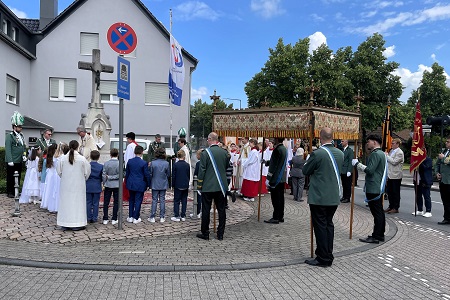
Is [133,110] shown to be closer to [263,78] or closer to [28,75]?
[28,75]

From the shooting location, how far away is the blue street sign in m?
7.62

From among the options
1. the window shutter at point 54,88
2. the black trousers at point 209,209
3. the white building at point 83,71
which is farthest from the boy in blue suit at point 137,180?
the window shutter at point 54,88

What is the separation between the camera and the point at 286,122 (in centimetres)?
862

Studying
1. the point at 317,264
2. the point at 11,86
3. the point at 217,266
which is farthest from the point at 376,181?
the point at 11,86

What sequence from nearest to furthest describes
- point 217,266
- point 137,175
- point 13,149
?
point 217,266
point 137,175
point 13,149

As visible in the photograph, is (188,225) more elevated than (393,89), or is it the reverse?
(393,89)

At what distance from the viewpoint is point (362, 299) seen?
4.67 meters

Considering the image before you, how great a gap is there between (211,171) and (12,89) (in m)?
19.6

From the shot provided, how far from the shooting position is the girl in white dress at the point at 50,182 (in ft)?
31.0

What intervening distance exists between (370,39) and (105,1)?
27.1 meters

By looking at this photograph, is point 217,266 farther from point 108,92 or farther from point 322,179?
point 108,92

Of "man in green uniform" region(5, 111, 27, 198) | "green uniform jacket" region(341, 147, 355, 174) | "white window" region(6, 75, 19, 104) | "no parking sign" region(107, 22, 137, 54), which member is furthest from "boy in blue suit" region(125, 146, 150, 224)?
"white window" region(6, 75, 19, 104)

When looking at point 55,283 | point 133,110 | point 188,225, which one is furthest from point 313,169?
point 133,110

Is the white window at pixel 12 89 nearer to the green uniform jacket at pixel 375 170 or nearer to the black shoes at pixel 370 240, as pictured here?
the green uniform jacket at pixel 375 170
